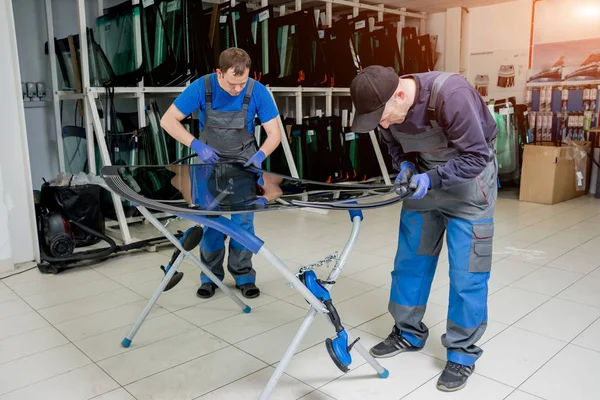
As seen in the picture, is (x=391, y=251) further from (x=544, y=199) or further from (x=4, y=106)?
(x=4, y=106)

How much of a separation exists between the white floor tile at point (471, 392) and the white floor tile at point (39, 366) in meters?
1.54

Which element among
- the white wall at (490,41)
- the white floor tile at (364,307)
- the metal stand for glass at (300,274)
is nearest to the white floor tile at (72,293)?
the metal stand for glass at (300,274)

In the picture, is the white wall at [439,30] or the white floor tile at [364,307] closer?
the white floor tile at [364,307]

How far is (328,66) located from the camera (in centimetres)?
626

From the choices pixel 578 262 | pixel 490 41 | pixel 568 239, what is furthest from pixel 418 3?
pixel 578 262

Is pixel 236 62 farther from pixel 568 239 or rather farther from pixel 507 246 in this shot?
pixel 568 239

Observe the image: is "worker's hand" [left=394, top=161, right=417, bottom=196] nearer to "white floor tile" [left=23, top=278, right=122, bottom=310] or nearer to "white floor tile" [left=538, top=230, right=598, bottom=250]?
"white floor tile" [left=23, top=278, right=122, bottom=310]

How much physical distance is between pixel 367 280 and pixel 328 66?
3.48 metres

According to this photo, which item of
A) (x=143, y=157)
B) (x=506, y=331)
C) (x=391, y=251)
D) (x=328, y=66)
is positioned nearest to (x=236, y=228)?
(x=506, y=331)

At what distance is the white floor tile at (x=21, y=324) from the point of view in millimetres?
2781

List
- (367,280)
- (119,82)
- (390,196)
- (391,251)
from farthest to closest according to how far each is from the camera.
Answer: (119,82) < (391,251) < (367,280) < (390,196)

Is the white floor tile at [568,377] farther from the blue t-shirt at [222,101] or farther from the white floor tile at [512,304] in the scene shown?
the blue t-shirt at [222,101]

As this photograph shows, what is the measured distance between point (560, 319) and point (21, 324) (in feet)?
9.84

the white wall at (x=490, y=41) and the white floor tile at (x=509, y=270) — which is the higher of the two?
the white wall at (x=490, y=41)
